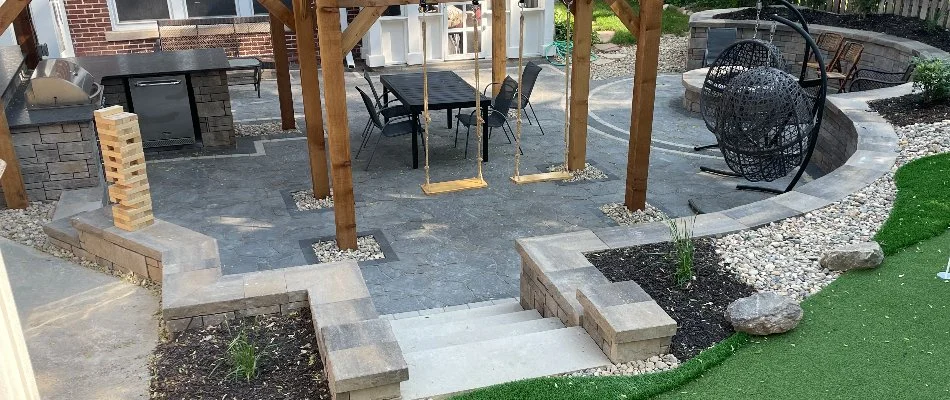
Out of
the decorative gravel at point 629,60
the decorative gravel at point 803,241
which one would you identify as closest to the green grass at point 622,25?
the decorative gravel at point 629,60

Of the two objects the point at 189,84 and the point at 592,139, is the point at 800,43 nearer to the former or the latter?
the point at 592,139

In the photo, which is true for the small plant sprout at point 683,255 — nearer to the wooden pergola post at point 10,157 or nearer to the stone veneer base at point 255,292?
Result: the stone veneer base at point 255,292

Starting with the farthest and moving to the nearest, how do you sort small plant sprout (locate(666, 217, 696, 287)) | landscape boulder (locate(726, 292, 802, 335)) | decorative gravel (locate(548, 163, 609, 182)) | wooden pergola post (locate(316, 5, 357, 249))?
decorative gravel (locate(548, 163, 609, 182)), wooden pergola post (locate(316, 5, 357, 249)), small plant sprout (locate(666, 217, 696, 287)), landscape boulder (locate(726, 292, 802, 335))

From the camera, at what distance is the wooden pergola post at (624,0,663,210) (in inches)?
267

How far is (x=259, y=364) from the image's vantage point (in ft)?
14.3

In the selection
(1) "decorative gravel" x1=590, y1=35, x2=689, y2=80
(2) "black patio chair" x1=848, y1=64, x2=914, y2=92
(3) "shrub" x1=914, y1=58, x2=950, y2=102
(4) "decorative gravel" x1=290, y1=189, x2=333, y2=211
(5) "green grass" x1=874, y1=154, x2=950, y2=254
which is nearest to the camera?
(5) "green grass" x1=874, y1=154, x2=950, y2=254

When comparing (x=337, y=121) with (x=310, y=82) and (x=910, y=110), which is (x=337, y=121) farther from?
(x=910, y=110)

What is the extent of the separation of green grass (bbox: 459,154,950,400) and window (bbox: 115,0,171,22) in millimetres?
11751

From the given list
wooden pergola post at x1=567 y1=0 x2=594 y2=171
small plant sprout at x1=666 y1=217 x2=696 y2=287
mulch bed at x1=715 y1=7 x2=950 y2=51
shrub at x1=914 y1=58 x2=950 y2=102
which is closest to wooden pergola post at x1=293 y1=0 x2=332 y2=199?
wooden pergola post at x1=567 y1=0 x2=594 y2=171

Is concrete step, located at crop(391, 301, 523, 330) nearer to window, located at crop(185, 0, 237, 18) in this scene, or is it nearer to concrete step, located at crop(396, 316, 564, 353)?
concrete step, located at crop(396, 316, 564, 353)

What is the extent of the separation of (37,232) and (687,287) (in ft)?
18.4

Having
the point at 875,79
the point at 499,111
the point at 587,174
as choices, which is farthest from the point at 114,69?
the point at 875,79

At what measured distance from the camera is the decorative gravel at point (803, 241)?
16.8ft

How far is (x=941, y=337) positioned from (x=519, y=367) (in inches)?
94.8
